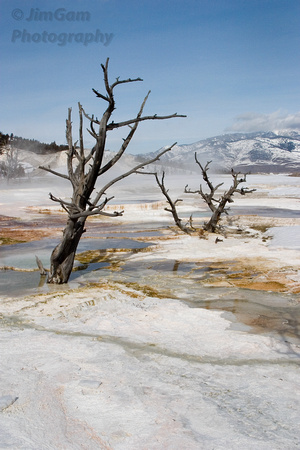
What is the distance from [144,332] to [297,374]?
6.07ft

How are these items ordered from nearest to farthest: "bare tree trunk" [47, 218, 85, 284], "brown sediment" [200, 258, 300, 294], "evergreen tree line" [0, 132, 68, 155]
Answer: "brown sediment" [200, 258, 300, 294]
"bare tree trunk" [47, 218, 85, 284]
"evergreen tree line" [0, 132, 68, 155]

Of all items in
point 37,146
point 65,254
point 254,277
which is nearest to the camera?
point 65,254

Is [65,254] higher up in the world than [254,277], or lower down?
higher up

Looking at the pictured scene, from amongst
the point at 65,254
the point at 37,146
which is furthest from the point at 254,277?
the point at 37,146

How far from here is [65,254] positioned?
25.4 ft

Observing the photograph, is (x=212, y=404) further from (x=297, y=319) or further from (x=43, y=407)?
(x=297, y=319)

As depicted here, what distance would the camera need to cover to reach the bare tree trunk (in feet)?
25.0

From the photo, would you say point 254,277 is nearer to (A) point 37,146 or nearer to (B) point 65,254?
(B) point 65,254

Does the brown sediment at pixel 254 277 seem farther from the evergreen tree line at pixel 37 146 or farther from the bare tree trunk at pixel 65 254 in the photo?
the evergreen tree line at pixel 37 146

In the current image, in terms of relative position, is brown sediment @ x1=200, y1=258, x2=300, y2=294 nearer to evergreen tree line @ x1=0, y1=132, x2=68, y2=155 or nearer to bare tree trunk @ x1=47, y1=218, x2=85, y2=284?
bare tree trunk @ x1=47, y1=218, x2=85, y2=284


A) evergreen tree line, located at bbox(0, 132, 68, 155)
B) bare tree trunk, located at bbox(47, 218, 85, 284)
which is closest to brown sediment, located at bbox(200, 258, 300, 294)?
bare tree trunk, located at bbox(47, 218, 85, 284)

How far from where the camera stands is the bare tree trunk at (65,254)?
25.0 ft

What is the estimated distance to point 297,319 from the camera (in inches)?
218

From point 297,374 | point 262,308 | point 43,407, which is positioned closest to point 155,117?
point 262,308
